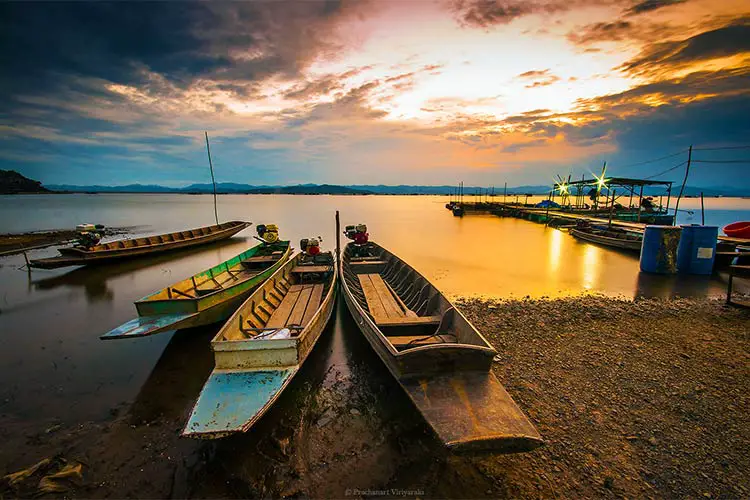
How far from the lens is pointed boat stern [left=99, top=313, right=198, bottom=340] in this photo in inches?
296

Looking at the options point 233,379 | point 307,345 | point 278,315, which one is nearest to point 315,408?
point 307,345

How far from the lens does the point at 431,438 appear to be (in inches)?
221

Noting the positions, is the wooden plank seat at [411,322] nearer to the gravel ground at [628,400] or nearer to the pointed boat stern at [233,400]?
the gravel ground at [628,400]

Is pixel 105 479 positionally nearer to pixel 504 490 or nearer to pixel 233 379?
pixel 233 379

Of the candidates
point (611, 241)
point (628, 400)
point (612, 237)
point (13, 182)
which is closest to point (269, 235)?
point (628, 400)

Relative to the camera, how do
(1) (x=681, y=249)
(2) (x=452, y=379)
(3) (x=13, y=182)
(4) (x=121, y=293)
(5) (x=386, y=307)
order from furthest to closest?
1. (3) (x=13, y=182)
2. (1) (x=681, y=249)
3. (4) (x=121, y=293)
4. (5) (x=386, y=307)
5. (2) (x=452, y=379)

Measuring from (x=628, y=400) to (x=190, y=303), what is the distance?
10408 millimetres

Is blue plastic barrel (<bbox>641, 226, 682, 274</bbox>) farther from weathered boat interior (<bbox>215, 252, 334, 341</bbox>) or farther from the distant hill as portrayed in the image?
the distant hill

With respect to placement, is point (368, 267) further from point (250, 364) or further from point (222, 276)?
point (250, 364)

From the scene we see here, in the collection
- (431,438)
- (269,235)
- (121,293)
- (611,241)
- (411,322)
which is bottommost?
(121,293)

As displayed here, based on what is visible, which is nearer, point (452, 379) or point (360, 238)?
point (452, 379)

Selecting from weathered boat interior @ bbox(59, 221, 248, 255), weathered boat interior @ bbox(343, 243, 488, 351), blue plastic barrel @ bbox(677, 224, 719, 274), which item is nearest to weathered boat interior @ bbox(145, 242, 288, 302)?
weathered boat interior @ bbox(343, 243, 488, 351)

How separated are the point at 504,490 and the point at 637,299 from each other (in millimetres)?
12859

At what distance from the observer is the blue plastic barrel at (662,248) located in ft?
53.7
